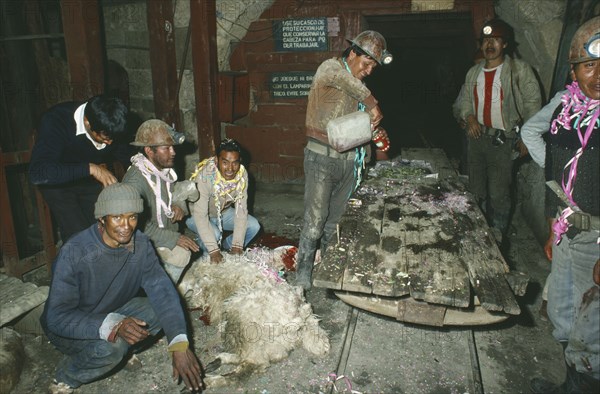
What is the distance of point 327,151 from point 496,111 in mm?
2395

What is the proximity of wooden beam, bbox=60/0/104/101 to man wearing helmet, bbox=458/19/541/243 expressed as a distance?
4.60m

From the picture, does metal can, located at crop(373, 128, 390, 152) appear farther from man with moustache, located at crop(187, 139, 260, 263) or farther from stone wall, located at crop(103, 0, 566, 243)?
stone wall, located at crop(103, 0, 566, 243)

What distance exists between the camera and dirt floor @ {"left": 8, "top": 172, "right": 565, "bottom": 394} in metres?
Result: 3.10

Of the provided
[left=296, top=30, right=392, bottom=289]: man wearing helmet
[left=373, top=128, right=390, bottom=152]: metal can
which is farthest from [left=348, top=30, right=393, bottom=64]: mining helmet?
[left=373, top=128, right=390, bottom=152]: metal can

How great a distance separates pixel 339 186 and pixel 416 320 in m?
1.80

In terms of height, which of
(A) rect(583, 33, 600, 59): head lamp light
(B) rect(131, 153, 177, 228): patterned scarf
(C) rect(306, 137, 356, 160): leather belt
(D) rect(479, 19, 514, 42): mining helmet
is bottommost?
(B) rect(131, 153, 177, 228): patterned scarf

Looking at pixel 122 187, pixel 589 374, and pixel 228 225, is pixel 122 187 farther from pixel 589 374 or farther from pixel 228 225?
pixel 589 374

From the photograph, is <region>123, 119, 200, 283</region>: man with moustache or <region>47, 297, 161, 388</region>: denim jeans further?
<region>123, 119, 200, 283</region>: man with moustache

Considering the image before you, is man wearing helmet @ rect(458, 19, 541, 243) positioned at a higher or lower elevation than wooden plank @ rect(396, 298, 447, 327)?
higher

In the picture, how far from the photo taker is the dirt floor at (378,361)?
3.10 metres

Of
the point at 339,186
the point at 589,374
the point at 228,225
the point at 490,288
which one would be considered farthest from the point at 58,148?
the point at 589,374

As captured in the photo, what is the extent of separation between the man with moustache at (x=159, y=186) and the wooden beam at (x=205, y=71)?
8.81 ft

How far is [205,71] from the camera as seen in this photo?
652cm

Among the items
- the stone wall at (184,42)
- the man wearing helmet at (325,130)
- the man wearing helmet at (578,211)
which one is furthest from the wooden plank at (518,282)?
the stone wall at (184,42)
